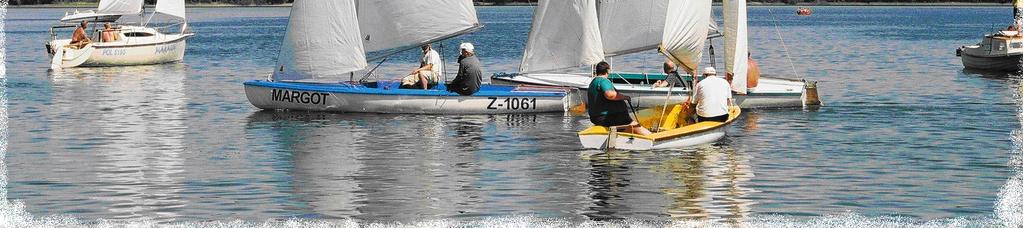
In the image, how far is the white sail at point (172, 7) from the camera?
75.2 meters

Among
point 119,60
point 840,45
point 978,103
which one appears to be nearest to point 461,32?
point 978,103

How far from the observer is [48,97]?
50.1 m

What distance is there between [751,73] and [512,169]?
14416 millimetres

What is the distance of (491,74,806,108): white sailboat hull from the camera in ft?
131

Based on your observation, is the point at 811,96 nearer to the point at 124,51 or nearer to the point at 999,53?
the point at 999,53

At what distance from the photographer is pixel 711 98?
1243 inches

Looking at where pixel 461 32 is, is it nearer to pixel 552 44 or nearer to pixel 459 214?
pixel 552 44

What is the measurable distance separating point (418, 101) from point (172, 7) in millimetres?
38798

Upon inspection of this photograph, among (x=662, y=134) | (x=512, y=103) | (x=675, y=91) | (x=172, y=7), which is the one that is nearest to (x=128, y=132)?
(x=512, y=103)

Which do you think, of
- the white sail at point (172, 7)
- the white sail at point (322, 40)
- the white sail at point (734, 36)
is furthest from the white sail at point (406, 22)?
the white sail at point (172, 7)

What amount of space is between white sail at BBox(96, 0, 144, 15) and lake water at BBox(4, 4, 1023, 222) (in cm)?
2090

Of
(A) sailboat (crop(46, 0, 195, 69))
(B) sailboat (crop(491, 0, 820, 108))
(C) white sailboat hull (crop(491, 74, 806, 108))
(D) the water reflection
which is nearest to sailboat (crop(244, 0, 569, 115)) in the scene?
(C) white sailboat hull (crop(491, 74, 806, 108))

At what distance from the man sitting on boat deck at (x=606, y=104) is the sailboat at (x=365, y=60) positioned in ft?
30.6

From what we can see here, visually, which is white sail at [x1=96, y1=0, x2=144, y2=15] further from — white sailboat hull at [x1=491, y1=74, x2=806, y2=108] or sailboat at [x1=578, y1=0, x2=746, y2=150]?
sailboat at [x1=578, y1=0, x2=746, y2=150]
